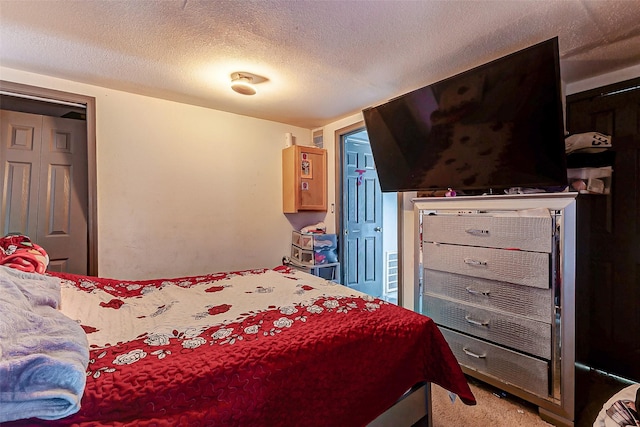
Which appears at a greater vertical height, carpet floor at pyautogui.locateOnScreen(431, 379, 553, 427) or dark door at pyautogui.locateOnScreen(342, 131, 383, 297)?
dark door at pyautogui.locateOnScreen(342, 131, 383, 297)

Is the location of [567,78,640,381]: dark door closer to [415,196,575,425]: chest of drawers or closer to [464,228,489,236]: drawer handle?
[415,196,575,425]: chest of drawers

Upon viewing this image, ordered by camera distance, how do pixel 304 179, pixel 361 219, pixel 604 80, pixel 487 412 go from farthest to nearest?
pixel 361 219
pixel 304 179
pixel 604 80
pixel 487 412

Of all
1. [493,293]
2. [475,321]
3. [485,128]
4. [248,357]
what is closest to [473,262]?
[493,293]

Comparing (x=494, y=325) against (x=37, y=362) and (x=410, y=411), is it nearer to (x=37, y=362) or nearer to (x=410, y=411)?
(x=410, y=411)

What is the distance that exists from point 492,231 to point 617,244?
104 centimetres

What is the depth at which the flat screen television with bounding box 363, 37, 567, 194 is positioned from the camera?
1.63 m

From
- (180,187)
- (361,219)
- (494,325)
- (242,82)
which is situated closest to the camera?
(494,325)

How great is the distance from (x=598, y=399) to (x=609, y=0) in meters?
2.34

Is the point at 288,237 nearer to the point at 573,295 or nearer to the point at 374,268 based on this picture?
the point at 374,268

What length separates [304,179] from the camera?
343cm

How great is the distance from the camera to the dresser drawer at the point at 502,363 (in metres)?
1.71

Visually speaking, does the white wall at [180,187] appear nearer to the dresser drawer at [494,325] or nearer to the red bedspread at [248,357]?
the red bedspread at [248,357]

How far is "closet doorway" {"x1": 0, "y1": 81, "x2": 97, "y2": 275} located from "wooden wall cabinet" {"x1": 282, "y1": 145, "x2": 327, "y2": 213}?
1864mm

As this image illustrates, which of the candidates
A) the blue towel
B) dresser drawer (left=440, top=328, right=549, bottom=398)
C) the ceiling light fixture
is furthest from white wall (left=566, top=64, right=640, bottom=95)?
the blue towel
